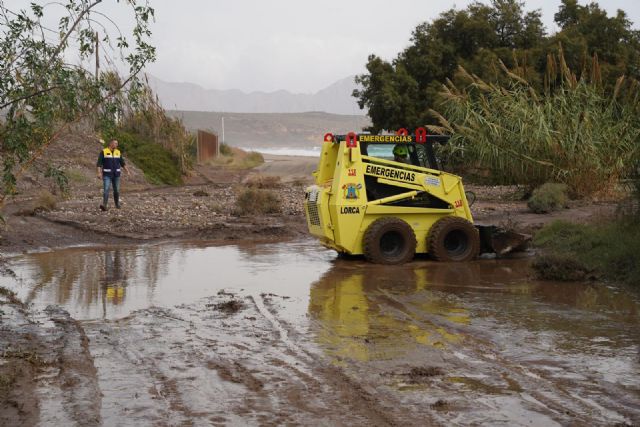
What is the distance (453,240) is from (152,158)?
22288 mm

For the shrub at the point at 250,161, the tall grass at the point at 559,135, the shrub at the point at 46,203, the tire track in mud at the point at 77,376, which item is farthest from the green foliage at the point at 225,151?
the tire track in mud at the point at 77,376

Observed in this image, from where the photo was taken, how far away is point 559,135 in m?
21.9

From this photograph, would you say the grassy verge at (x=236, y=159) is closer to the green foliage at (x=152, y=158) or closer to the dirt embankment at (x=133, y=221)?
the green foliage at (x=152, y=158)

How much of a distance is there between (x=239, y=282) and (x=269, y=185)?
705 inches

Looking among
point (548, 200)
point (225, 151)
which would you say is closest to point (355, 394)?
point (548, 200)

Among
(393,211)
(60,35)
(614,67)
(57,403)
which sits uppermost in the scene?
(614,67)

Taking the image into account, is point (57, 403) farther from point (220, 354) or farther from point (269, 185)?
point (269, 185)

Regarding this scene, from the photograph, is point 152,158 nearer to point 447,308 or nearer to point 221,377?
point 447,308

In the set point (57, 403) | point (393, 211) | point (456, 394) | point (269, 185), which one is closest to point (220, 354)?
point (57, 403)

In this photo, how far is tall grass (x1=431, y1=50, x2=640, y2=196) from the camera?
21.6 meters

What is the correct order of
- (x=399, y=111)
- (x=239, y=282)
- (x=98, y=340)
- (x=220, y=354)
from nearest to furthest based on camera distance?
1. (x=220, y=354)
2. (x=98, y=340)
3. (x=239, y=282)
4. (x=399, y=111)

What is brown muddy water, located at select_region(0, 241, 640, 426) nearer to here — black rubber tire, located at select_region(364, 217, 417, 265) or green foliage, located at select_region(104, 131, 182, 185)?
black rubber tire, located at select_region(364, 217, 417, 265)

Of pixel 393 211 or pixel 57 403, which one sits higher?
pixel 393 211

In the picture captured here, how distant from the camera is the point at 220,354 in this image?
27.3ft
